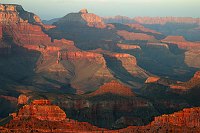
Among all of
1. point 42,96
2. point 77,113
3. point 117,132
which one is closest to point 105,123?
point 77,113

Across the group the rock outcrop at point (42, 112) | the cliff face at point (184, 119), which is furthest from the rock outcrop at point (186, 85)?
the rock outcrop at point (42, 112)

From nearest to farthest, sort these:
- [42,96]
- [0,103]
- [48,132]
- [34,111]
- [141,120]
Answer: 1. [48,132]
2. [34,111]
3. [141,120]
4. [42,96]
5. [0,103]

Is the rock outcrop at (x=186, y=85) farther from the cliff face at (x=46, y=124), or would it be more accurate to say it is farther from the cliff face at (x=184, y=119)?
the cliff face at (x=46, y=124)

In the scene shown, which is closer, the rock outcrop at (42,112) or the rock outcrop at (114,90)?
the rock outcrop at (42,112)

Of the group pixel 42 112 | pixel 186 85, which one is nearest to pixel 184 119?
pixel 42 112

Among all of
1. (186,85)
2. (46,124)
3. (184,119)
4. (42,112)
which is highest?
(46,124)

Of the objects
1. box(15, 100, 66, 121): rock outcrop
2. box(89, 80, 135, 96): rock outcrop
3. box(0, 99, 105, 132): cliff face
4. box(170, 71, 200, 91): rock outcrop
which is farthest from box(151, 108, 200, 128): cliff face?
box(170, 71, 200, 91): rock outcrop

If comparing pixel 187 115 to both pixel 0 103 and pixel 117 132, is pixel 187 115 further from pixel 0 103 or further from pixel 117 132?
pixel 0 103

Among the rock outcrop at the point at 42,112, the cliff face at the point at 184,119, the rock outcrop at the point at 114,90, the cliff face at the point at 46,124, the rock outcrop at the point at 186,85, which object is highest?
the cliff face at the point at 46,124

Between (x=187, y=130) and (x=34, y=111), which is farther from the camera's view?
(x=34, y=111)

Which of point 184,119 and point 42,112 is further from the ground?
point 42,112

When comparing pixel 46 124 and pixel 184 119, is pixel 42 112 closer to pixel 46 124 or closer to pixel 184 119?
pixel 46 124
